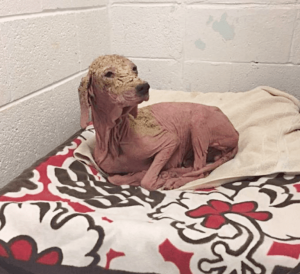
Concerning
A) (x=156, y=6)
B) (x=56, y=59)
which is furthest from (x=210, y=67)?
(x=56, y=59)

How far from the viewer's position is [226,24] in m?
1.97

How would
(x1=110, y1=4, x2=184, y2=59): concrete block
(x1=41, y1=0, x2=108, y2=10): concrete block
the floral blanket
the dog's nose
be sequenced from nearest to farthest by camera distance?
the floral blanket, the dog's nose, (x1=41, y1=0, x2=108, y2=10): concrete block, (x1=110, y1=4, x2=184, y2=59): concrete block

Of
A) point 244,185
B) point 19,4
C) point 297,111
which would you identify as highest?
point 19,4

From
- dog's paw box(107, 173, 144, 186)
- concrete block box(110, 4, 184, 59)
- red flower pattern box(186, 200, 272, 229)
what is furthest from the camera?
concrete block box(110, 4, 184, 59)

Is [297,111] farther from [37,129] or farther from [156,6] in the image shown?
[37,129]

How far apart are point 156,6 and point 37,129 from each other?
101 cm

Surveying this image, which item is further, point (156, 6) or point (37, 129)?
point (156, 6)

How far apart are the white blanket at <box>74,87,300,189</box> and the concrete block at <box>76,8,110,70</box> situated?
1.30ft

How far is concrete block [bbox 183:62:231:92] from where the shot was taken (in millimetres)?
2064

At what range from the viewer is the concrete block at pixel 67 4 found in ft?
4.93

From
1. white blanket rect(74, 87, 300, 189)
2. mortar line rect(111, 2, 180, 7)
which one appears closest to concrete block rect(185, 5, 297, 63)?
mortar line rect(111, 2, 180, 7)

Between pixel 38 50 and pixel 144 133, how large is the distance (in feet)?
1.85

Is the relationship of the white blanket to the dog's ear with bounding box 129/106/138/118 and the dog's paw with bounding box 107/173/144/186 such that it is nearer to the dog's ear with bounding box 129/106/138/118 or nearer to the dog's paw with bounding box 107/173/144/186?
the dog's paw with bounding box 107/173/144/186

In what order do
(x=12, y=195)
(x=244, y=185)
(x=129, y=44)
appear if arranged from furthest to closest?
(x=129, y=44), (x=244, y=185), (x=12, y=195)
